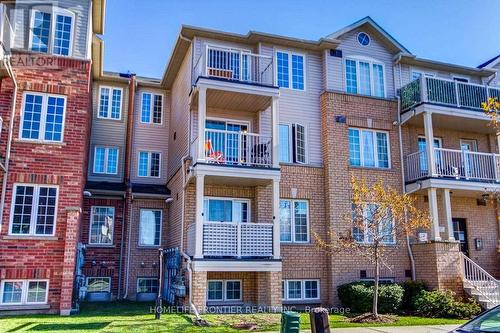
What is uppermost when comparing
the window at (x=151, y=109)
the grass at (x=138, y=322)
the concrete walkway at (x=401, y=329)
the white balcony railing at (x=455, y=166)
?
the window at (x=151, y=109)

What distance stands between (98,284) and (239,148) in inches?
327

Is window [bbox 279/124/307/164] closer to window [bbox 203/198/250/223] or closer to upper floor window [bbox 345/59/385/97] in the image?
window [bbox 203/198/250/223]

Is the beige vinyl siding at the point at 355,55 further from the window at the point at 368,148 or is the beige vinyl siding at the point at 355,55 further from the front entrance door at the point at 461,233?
the front entrance door at the point at 461,233

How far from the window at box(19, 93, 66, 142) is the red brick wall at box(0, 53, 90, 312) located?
187 mm

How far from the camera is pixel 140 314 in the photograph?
13047 mm

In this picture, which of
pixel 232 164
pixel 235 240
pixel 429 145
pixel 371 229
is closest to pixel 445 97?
pixel 429 145

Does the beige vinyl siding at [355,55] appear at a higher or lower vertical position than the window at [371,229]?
higher

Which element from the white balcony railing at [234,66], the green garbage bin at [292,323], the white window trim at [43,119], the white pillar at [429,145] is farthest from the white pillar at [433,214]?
the white window trim at [43,119]

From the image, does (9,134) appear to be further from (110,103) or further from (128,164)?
(110,103)

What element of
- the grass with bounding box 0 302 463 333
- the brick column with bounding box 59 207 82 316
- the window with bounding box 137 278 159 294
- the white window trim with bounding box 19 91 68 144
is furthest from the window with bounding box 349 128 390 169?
the white window trim with bounding box 19 91 68 144

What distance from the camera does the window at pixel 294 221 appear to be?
16625 millimetres

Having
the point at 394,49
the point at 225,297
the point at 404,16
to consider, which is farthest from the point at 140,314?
the point at 394,49

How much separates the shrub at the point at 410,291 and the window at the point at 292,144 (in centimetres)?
585

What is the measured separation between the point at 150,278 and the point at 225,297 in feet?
15.3
